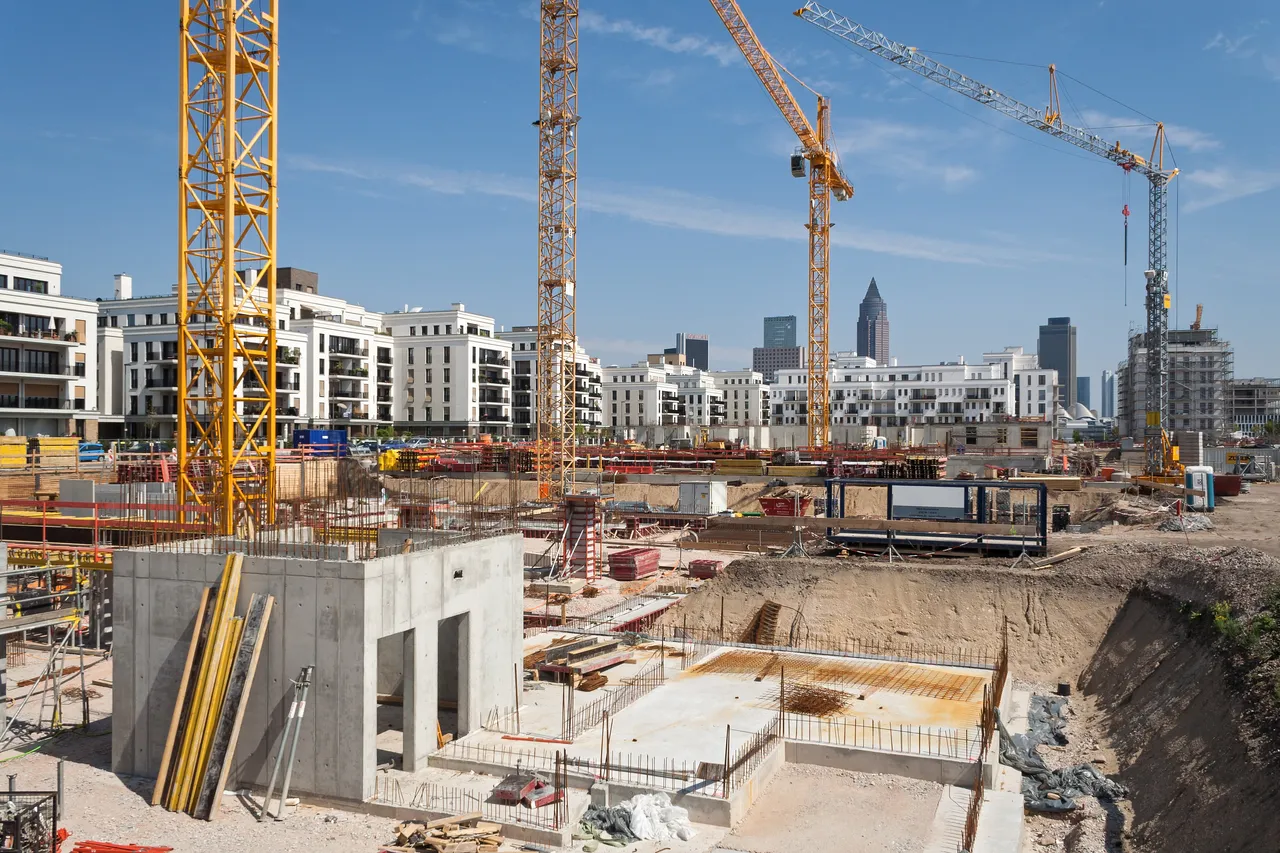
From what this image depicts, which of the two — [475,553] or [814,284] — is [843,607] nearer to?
[475,553]

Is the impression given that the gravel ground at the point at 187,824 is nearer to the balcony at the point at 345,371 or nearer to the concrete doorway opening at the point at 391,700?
the concrete doorway opening at the point at 391,700

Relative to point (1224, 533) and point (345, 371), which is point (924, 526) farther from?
point (345, 371)

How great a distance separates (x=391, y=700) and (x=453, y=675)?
68.0 inches

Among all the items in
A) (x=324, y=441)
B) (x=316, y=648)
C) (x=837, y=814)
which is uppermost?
(x=324, y=441)

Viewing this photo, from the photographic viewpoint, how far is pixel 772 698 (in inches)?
750

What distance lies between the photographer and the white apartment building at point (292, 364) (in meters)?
69.4

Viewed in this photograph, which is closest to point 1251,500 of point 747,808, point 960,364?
point 747,808

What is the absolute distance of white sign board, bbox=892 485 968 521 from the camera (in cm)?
3344

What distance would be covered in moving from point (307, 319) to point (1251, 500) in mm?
64624

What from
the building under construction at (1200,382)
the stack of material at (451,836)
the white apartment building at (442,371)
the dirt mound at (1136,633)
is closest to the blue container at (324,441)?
the white apartment building at (442,371)

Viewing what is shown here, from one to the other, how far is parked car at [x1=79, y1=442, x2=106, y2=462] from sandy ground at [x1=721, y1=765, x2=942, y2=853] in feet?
146

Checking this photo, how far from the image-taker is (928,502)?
111ft

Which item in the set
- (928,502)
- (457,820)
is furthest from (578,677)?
(928,502)

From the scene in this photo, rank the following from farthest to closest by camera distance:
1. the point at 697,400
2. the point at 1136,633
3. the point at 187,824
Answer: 1. the point at 697,400
2. the point at 1136,633
3. the point at 187,824
